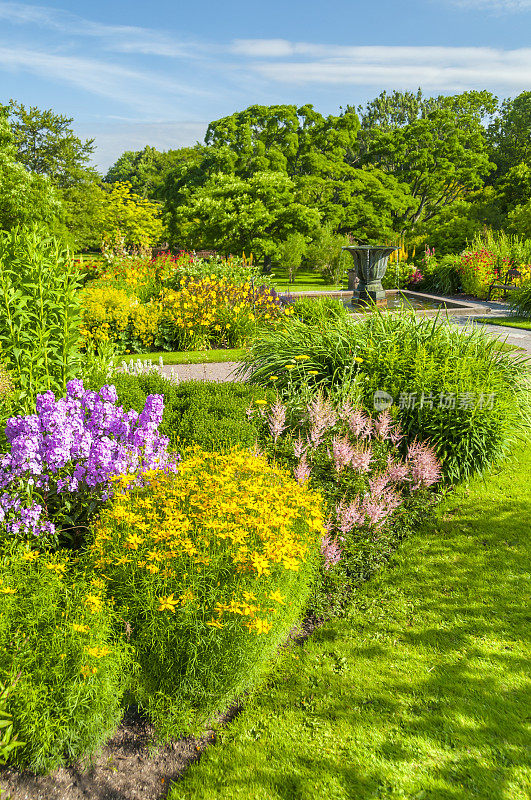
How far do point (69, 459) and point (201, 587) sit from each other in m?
1.25

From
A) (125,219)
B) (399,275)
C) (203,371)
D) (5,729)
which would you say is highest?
(125,219)

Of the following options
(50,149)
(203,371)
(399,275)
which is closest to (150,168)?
(50,149)

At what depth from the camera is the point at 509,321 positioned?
1288 centimetres

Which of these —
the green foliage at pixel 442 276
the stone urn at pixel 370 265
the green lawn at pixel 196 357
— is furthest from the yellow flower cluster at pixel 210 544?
the green foliage at pixel 442 276

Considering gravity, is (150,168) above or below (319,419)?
above

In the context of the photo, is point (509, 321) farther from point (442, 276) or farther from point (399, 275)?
point (399, 275)

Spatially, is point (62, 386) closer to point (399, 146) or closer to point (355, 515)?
point (355, 515)

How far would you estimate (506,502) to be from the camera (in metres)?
5.01

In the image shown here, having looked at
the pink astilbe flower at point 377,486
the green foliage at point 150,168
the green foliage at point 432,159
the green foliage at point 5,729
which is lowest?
the green foliage at point 5,729

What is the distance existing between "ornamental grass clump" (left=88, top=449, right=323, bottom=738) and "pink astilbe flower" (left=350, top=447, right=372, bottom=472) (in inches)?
42.7

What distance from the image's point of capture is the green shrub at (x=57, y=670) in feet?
7.46

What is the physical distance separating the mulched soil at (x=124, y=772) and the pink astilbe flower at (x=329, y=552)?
45.5 inches

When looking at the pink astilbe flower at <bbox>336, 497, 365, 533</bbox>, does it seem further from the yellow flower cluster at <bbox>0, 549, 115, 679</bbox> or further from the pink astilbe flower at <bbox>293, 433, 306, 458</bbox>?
the yellow flower cluster at <bbox>0, 549, 115, 679</bbox>

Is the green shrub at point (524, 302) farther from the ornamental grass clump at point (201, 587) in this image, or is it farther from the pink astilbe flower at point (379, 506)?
the ornamental grass clump at point (201, 587)
